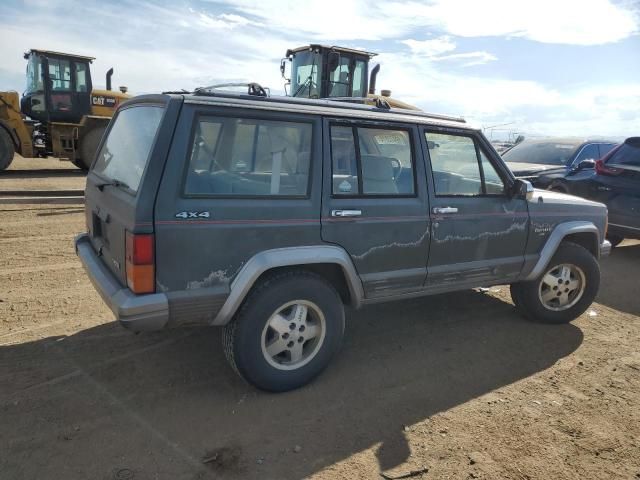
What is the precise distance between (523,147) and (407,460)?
9214 millimetres

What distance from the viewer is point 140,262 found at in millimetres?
2691

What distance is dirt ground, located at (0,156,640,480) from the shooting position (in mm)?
2654

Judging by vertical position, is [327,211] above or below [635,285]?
above

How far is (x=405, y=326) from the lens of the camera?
4480 millimetres

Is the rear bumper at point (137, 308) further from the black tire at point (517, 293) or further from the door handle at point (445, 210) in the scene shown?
the black tire at point (517, 293)

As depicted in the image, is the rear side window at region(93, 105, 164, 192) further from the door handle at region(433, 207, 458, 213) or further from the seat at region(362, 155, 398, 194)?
the door handle at region(433, 207, 458, 213)

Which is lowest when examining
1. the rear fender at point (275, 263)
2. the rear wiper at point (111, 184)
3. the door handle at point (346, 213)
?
the rear fender at point (275, 263)

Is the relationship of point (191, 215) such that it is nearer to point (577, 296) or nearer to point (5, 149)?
point (577, 296)

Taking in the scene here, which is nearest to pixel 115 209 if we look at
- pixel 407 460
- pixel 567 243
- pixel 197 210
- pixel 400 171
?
pixel 197 210

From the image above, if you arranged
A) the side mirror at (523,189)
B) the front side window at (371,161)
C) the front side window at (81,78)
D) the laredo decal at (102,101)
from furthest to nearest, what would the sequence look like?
the laredo decal at (102,101) < the front side window at (81,78) < the side mirror at (523,189) < the front side window at (371,161)

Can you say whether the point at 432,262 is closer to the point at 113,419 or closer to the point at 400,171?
the point at 400,171

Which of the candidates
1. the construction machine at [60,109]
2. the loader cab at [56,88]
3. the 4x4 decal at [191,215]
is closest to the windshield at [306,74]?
the construction machine at [60,109]

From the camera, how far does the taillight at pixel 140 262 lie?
2.68 m

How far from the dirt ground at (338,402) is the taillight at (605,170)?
320 cm
